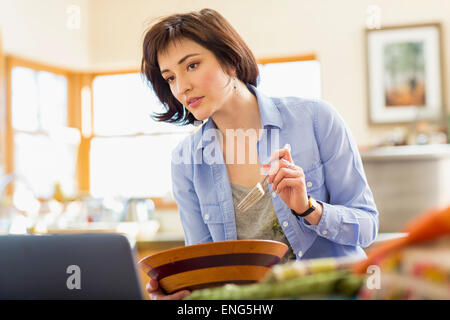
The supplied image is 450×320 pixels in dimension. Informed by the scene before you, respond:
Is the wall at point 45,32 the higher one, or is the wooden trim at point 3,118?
the wall at point 45,32

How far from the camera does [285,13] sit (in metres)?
1.57

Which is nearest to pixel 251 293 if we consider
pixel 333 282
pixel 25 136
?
pixel 333 282

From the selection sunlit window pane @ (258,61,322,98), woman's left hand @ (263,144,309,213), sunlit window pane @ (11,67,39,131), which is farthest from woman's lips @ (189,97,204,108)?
sunlit window pane @ (11,67,39,131)

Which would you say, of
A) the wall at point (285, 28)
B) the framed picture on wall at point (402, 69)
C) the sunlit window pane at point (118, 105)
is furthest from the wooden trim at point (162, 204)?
the framed picture on wall at point (402, 69)

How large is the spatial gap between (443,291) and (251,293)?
17 centimetres

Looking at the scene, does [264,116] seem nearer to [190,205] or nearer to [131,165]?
[190,205]

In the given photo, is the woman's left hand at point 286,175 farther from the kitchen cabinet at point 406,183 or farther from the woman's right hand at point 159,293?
the kitchen cabinet at point 406,183

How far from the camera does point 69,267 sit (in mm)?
563

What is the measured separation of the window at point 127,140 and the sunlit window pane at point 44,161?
19 cm

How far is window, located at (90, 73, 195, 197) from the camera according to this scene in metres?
2.31

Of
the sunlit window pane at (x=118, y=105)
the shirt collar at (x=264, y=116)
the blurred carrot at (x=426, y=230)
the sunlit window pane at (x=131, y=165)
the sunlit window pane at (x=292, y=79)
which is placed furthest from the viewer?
the sunlit window pane at (x=131, y=165)

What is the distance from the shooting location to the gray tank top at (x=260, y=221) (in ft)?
3.29

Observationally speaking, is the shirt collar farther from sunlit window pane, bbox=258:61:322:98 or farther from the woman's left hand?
sunlit window pane, bbox=258:61:322:98

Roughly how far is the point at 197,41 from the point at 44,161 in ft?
8.56
